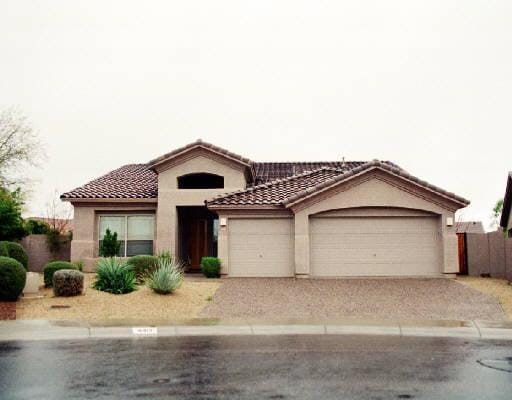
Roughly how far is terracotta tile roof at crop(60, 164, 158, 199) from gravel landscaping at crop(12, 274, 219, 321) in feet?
28.0

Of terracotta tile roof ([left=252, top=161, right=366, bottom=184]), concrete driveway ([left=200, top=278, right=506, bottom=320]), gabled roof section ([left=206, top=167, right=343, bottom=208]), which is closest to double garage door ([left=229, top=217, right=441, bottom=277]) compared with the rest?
gabled roof section ([left=206, top=167, right=343, bottom=208])

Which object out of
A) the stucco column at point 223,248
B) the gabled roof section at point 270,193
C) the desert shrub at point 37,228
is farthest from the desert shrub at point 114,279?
the desert shrub at point 37,228

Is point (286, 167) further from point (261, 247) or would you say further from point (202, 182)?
point (261, 247)

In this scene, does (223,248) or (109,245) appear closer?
(223,248)

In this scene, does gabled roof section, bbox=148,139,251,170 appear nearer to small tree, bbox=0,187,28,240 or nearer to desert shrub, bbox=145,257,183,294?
small tree, bbox=0,187,28,240

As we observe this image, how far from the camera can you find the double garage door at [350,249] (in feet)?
78.8

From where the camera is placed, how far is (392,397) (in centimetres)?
754

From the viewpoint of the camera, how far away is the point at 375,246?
24.1 metres

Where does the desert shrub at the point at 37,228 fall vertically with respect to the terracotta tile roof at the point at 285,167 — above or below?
below

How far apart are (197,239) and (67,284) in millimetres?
11595

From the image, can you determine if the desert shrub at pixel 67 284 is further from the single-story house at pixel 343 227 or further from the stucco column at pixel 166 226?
the stucco column at pixel 166 226

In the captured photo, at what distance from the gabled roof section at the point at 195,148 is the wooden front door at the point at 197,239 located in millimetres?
3778

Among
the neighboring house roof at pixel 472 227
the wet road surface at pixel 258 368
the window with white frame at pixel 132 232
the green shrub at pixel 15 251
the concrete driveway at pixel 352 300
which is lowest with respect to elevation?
the wet road surface at pixel 258 368

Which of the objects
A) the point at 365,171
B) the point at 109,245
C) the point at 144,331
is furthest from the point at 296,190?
the point at 144,331
